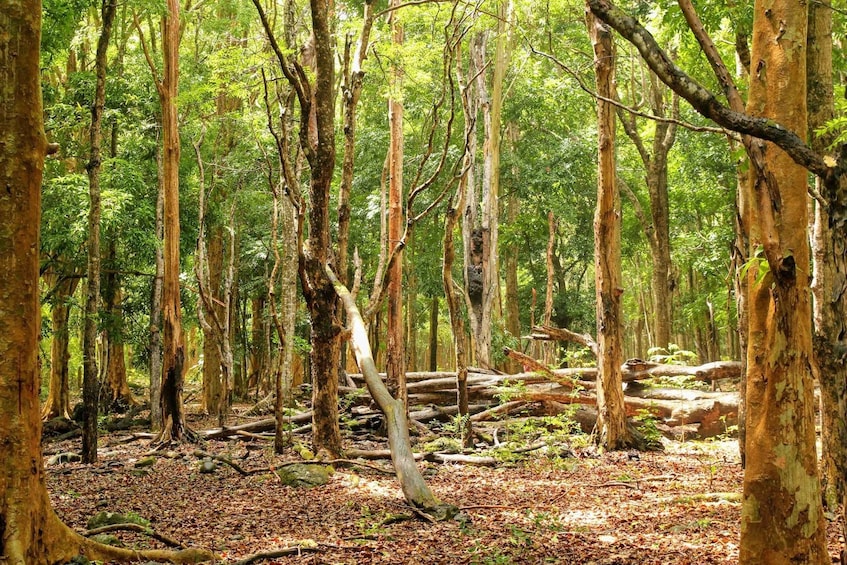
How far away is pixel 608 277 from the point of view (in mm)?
10672

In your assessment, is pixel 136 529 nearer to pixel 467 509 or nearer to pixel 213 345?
pixel 467 509

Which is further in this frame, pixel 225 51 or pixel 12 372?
pixel 225 51

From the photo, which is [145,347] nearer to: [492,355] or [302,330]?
[302,330]

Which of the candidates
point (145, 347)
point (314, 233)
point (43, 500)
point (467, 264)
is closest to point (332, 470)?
point (314, 233)

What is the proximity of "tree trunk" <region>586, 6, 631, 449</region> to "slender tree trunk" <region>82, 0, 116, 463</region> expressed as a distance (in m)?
7.39

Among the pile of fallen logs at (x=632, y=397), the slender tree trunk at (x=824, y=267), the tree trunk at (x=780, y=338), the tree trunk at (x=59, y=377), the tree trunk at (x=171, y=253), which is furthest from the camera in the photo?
the tree trunk at (x=59, y=377)

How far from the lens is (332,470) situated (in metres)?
8.75

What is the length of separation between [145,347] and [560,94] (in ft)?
46.0

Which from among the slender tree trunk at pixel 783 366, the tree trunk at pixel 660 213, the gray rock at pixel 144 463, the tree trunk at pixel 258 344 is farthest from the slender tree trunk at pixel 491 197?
the slender tree trunk at pixel 783 366

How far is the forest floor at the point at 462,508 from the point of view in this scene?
5457 millimetres

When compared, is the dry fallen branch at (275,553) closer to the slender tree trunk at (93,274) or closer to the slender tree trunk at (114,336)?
the slender tree trunk at (93,274)

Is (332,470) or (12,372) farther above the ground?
(12,372)

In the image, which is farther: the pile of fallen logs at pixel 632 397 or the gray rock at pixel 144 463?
the pile of fallen logs at pixel 632 397

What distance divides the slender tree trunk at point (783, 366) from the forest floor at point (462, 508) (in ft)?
3.99
